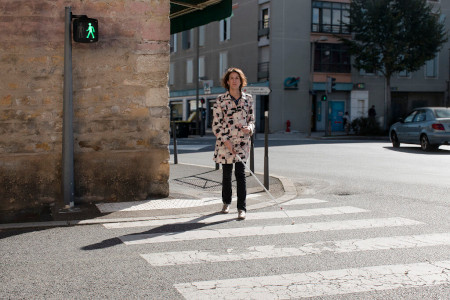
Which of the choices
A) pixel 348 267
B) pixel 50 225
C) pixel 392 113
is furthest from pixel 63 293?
pixel 392 113

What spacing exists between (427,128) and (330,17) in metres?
21.7

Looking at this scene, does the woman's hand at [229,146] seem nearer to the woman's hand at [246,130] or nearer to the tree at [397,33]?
the woman's hand at [246,130]

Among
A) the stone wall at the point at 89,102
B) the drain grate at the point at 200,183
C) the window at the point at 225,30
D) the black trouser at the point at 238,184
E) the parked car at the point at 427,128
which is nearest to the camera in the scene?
the black trouser at the point at 238,184

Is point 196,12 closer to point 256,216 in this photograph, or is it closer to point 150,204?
point 150,204

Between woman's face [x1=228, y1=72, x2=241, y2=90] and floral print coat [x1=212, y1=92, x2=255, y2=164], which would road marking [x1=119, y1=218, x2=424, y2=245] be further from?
woman's face [x1=228, y1=72, x2=241, y2=90]

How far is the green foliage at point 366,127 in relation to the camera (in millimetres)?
33625

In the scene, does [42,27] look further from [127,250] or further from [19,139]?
[127,250]

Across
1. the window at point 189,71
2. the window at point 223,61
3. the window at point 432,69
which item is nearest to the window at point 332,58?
the window at point 432,69

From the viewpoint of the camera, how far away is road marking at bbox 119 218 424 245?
18.2 feet

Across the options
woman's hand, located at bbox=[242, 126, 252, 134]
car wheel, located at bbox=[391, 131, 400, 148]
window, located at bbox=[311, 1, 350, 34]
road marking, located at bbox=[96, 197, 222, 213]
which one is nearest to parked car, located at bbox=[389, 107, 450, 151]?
car wheel, located at bbox=[391, 131, 400, 148]

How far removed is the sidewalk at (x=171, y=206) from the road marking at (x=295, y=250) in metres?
1.88

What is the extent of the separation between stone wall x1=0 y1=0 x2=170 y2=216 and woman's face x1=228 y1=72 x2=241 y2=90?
4.68ft

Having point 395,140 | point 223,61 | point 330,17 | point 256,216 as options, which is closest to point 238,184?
point 256,216

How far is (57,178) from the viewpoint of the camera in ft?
24.0
